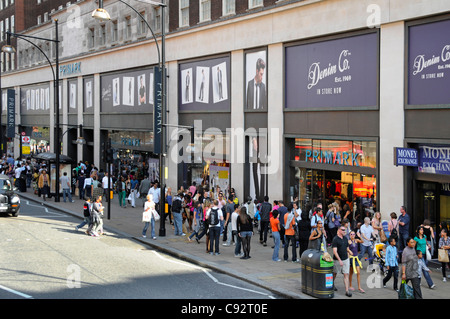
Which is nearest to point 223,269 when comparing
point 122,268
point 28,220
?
point 122,268

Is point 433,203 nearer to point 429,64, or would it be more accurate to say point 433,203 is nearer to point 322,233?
point 429,64

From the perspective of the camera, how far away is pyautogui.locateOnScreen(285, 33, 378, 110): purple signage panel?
19.9 m

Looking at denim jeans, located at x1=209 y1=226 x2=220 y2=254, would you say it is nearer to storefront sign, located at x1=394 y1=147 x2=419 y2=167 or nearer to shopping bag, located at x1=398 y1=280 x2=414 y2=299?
storefront sign, located at x1=394 y1=147 x2=419 y2=167

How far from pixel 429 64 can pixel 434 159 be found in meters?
2.98

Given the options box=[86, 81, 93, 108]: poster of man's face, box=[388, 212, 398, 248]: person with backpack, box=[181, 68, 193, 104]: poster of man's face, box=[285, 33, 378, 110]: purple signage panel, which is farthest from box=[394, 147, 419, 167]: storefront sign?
box=[86, 81, 93, 108]: poster of man's face

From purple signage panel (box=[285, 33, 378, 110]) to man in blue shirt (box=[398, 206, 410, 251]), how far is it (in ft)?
13.6

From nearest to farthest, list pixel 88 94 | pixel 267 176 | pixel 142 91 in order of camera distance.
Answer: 1. pixel 267 176
2. pixel 142 91
3. pixel 88 94

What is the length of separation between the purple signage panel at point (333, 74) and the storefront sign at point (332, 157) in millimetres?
1790

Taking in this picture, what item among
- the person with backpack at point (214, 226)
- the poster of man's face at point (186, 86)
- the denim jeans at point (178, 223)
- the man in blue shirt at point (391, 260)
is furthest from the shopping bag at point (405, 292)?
the poster of man's face at point (186, 86)

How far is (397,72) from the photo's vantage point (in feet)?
61.0

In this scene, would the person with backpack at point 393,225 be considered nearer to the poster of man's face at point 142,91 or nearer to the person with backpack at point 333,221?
the person with backpack at point 333,221

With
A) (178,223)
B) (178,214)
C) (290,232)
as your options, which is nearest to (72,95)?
(178,223)

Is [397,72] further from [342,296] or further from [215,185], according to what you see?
[215,185]

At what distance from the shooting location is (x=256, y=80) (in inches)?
995
